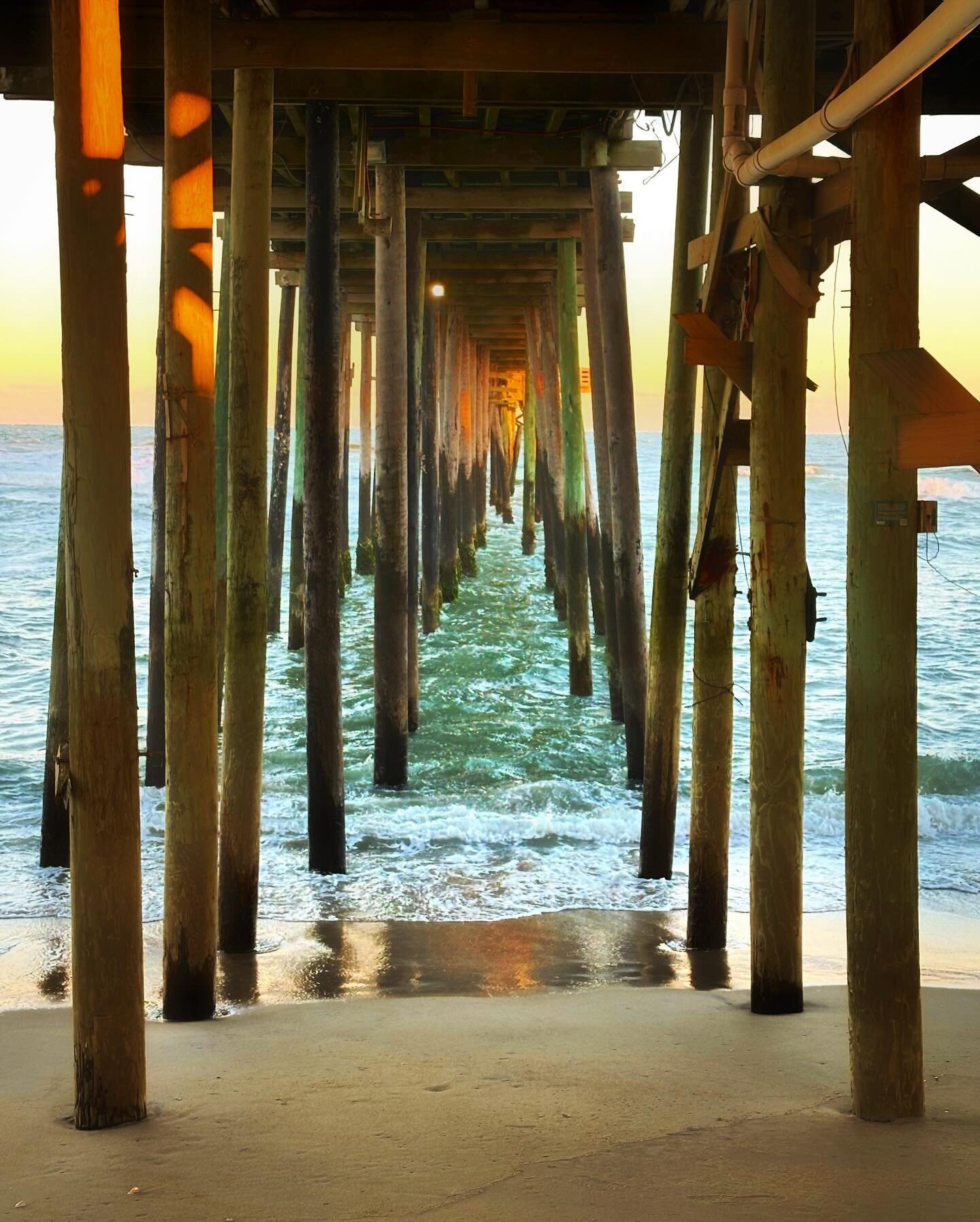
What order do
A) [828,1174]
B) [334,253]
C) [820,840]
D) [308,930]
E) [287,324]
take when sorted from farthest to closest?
[287,324] < [820,840] < [334,253] < [308,930] < [828,1174]

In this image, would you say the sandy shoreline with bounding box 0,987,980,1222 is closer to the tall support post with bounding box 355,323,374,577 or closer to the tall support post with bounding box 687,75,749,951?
the tall support post with bounding box 687,75,749,951

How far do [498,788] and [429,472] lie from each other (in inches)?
246

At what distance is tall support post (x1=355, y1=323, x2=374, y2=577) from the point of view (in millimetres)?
19188

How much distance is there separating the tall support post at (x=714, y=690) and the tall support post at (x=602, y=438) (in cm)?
363

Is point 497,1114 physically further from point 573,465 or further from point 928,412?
point 573,465

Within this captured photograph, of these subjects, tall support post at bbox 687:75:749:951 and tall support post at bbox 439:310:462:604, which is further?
tall support post at bbox 439:310:462:604

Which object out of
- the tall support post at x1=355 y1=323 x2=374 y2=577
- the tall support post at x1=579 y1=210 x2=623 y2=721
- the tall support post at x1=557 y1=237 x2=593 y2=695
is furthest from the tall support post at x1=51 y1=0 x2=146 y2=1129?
the tall support post at x1=355 y1=323 x2=374 y2=577

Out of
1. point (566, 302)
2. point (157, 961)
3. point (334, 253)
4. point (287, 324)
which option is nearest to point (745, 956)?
point (157, 961)

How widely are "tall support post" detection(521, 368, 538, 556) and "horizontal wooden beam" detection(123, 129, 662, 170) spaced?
49.9ft

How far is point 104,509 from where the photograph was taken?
9.02 ft

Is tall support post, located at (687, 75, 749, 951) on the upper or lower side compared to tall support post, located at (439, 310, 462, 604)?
lower

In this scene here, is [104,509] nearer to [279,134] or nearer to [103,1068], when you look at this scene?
[103,1068]

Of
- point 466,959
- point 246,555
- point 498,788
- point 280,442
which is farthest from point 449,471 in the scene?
point 466,959

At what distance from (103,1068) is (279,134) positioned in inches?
248
